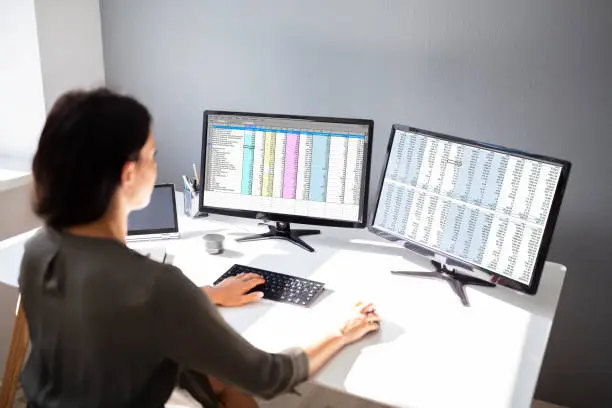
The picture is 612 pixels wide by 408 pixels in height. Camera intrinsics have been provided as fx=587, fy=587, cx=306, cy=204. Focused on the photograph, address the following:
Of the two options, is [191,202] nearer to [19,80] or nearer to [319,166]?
[319,166]

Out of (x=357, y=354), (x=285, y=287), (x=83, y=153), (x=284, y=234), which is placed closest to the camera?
(x=83, y=153)

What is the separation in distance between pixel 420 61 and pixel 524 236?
0.88m

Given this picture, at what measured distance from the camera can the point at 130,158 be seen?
1.08 metres

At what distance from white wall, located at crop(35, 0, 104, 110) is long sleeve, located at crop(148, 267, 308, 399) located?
61.8 inches

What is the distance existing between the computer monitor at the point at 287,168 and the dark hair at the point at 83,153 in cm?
91

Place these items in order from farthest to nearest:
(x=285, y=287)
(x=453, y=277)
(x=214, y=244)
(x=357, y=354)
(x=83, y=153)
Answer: (x=214, y=244) → (x=453, y=277) → (x=285, y=287) → (x=357, y=354) → (x=83, y=153)

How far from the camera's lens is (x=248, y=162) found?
6.66 feet

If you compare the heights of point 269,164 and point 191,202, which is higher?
point 269,164

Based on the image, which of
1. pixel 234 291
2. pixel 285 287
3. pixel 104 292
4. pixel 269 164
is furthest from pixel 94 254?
pixel 269 164

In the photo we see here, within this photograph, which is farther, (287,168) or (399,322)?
(287,168)

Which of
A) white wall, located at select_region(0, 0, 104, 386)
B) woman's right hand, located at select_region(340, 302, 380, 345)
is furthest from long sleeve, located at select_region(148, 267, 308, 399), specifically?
white wall, located at select_region(0, 0, 104, 386)

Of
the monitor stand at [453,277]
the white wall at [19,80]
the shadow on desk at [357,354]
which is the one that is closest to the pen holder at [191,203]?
the white wall at [19,80]

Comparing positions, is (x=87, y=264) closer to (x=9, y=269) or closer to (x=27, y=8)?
(x=9, y=269)

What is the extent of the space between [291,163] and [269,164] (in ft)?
0.26
